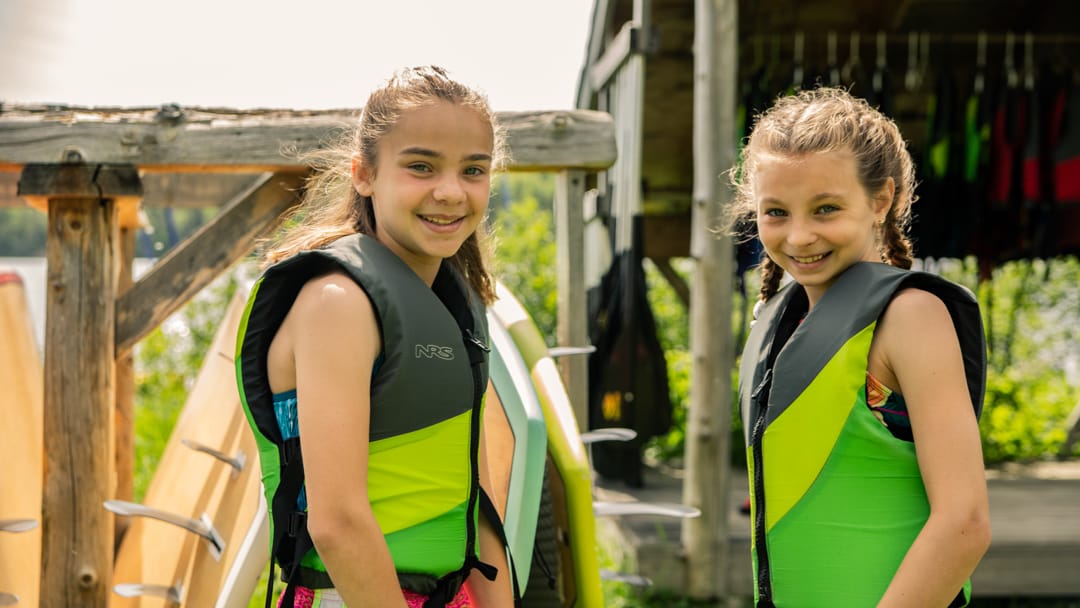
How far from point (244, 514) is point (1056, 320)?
31.0ft

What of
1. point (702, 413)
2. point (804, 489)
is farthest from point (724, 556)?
point (804, 489)

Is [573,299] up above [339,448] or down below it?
above

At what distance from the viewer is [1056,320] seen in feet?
33.4

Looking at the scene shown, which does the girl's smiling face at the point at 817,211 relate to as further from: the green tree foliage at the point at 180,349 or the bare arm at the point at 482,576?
the green tree foliage at the point at 180,349

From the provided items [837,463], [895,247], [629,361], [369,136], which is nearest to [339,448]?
[369,136]

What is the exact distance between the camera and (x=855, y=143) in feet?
5.38

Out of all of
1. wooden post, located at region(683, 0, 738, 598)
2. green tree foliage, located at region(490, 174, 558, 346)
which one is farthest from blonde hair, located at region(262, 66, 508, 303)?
green tree foliage, located at region(490, 174, 558, 346)

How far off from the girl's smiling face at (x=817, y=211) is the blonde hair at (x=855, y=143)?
0.02 m

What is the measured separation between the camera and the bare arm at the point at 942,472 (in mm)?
1419

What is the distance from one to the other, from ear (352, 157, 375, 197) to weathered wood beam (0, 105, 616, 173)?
1.29 meters

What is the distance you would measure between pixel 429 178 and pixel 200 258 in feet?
5.78

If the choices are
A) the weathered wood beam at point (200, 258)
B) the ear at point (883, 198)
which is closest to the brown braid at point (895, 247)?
the ear at point (883, 198)

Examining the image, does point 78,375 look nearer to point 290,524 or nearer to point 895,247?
point 290,524

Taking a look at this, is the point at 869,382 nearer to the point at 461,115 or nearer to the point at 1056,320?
the point at 461,115
